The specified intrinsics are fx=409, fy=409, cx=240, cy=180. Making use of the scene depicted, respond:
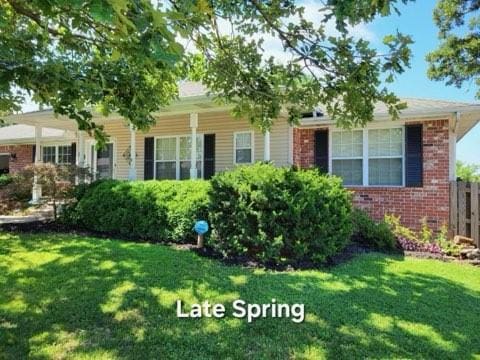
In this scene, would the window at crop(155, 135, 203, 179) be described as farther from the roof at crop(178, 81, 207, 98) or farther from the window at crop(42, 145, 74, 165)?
the window at crop(42, 145, 74, 165)

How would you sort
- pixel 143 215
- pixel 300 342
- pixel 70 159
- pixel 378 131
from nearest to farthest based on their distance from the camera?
1. pixel 300 342
2. pixel 143 215
3. pixel 378 131
4. pixel 70 159

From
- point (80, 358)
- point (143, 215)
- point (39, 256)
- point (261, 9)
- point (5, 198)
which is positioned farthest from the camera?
point (5, 198)

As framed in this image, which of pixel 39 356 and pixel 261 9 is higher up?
pixel 261 9

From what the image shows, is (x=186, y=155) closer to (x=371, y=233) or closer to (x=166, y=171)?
(x=166, y=171)

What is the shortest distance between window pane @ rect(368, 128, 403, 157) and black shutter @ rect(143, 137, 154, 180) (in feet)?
23.9

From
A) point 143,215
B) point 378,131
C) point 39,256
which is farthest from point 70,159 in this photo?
point 378,131

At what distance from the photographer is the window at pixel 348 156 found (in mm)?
11453

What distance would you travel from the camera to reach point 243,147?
12.9 meters

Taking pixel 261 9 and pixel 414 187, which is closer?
pixel 261 9

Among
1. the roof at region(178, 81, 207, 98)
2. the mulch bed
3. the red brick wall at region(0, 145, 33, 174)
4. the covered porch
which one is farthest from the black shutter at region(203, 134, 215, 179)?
the red brick wall at region(0, 145, 33, 174)

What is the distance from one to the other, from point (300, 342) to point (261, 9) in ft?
14.8

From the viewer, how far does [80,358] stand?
351 cm

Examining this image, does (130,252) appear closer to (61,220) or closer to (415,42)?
(61,220)

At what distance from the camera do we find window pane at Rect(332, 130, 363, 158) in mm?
11461
